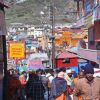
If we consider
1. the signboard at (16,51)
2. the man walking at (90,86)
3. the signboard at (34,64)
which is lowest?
the signboard at (34,64)

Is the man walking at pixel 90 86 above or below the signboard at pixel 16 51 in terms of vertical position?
above

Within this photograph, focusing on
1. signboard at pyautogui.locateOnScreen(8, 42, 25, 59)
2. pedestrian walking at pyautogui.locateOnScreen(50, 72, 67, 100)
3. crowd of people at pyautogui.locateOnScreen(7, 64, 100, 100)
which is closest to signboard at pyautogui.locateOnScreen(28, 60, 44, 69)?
signboard at pyautogui.locateOnScreen(8, 42, 25, 59)

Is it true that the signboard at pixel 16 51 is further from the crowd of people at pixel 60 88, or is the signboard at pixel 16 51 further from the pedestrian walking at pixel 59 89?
the pedestrian walking at pixel 59 89

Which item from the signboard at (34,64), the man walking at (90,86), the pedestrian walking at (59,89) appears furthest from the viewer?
the signboard at (34,64)

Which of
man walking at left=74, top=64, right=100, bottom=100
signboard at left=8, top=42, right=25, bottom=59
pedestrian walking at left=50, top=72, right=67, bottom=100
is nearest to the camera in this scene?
man walking at left=74, top=64, right=100, bottom=100

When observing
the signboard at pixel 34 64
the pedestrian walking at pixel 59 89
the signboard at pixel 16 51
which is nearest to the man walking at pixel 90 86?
the pedestrian walking at pixel 59 89

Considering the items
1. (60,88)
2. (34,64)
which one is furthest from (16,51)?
(60,88)

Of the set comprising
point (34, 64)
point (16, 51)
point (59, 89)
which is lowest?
point (34, 64)

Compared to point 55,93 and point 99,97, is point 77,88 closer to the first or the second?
point 99,97

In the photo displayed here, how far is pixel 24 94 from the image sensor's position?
14055mm

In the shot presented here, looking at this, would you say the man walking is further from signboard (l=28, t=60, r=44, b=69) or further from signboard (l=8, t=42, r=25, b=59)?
signboard (l=8, t=42, r=25, b=59)

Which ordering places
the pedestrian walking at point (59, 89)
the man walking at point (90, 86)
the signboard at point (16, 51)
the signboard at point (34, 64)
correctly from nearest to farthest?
the man walking at point (90, 86), the pedestrian walking at point (59, 89), the signboard at point (34, 64), the signboard at point (16, 51)

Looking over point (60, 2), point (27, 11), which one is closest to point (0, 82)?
point (60, 2)

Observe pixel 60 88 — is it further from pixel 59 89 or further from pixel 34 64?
pixel 34 64
